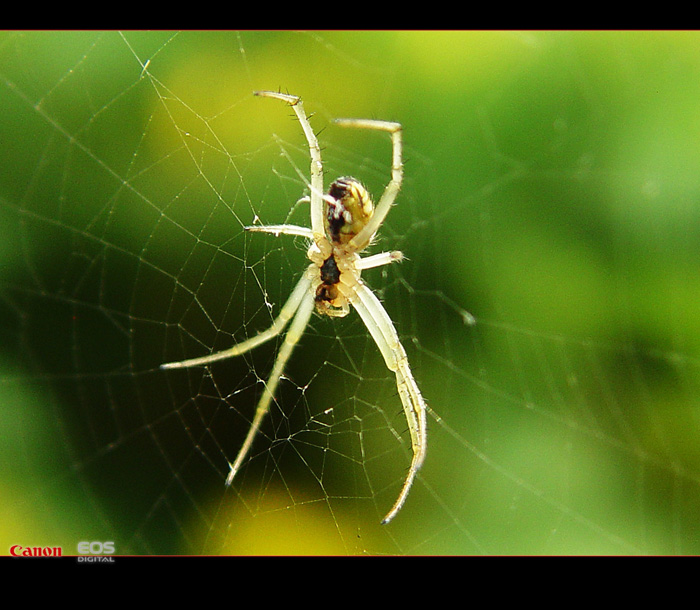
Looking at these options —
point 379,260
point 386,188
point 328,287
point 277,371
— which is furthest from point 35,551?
point 386,188

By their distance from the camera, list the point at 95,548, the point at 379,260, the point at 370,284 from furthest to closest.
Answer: the point at 370,284, the point at 95,548, the point at 379,260

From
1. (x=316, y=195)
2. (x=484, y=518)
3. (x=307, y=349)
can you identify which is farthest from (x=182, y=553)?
(x=316, y=195)

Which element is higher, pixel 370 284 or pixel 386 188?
pixel 386 188

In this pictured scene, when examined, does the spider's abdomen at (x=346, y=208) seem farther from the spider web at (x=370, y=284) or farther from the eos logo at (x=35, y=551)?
the eos logo at (x=35, y=551)

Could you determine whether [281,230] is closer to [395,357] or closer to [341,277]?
[341,277]

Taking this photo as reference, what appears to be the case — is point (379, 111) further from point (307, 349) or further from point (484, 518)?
point (484, 518)

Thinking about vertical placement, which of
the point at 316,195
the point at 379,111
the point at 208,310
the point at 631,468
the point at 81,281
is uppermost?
the point at 379,111
